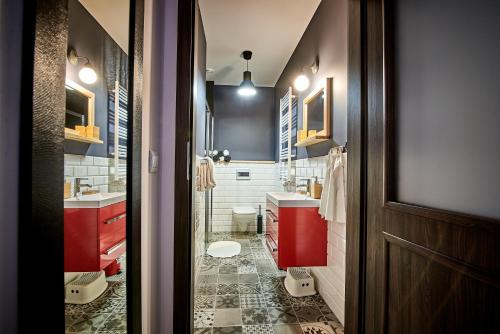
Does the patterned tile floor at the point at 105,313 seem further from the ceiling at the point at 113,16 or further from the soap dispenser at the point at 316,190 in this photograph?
the soap dispenser at the point at 316,190

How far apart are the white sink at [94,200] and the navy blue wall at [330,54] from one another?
1.58 m

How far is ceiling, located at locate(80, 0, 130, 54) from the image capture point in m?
0.61

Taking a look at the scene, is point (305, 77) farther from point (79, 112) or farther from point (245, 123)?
point (79, 112)

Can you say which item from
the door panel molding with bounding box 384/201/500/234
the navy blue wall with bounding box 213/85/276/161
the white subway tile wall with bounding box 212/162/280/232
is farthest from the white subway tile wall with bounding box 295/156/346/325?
the navy blue wall with bounding box 213/85/276/161

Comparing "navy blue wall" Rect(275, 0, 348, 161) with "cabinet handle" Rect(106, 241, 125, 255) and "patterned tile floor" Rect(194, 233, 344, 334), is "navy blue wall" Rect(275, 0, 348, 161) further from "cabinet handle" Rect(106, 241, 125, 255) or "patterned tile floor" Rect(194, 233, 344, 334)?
"cabinet handle" Rect(106, 241, 125, 255)

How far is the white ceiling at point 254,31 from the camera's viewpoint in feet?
7.61

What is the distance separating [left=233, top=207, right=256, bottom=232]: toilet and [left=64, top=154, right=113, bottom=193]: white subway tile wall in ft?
10.4

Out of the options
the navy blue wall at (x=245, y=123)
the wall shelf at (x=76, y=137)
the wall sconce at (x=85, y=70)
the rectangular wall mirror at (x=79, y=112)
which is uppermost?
the navy blue wall at (x=245, y=123)

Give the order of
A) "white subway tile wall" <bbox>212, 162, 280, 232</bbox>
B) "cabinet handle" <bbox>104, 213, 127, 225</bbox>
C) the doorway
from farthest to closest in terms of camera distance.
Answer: "white subway tile wall" <bbox>212, 162, 280, 232</bbox> → the doorway → "cabinet handle" <bbox>104, 213, 127, 225</bbox>

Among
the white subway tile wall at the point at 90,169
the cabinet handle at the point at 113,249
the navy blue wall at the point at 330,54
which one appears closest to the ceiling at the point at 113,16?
the white subway tile wall at the point at 90,169

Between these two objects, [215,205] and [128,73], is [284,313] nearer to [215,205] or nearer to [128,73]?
[128,73]

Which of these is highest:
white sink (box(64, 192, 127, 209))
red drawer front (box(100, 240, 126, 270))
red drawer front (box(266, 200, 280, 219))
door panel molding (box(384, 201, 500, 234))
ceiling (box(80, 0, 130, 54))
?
ceiling (box(80, 0, 130, 54))

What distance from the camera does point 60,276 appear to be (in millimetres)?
445

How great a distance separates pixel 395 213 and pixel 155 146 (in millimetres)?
1051
